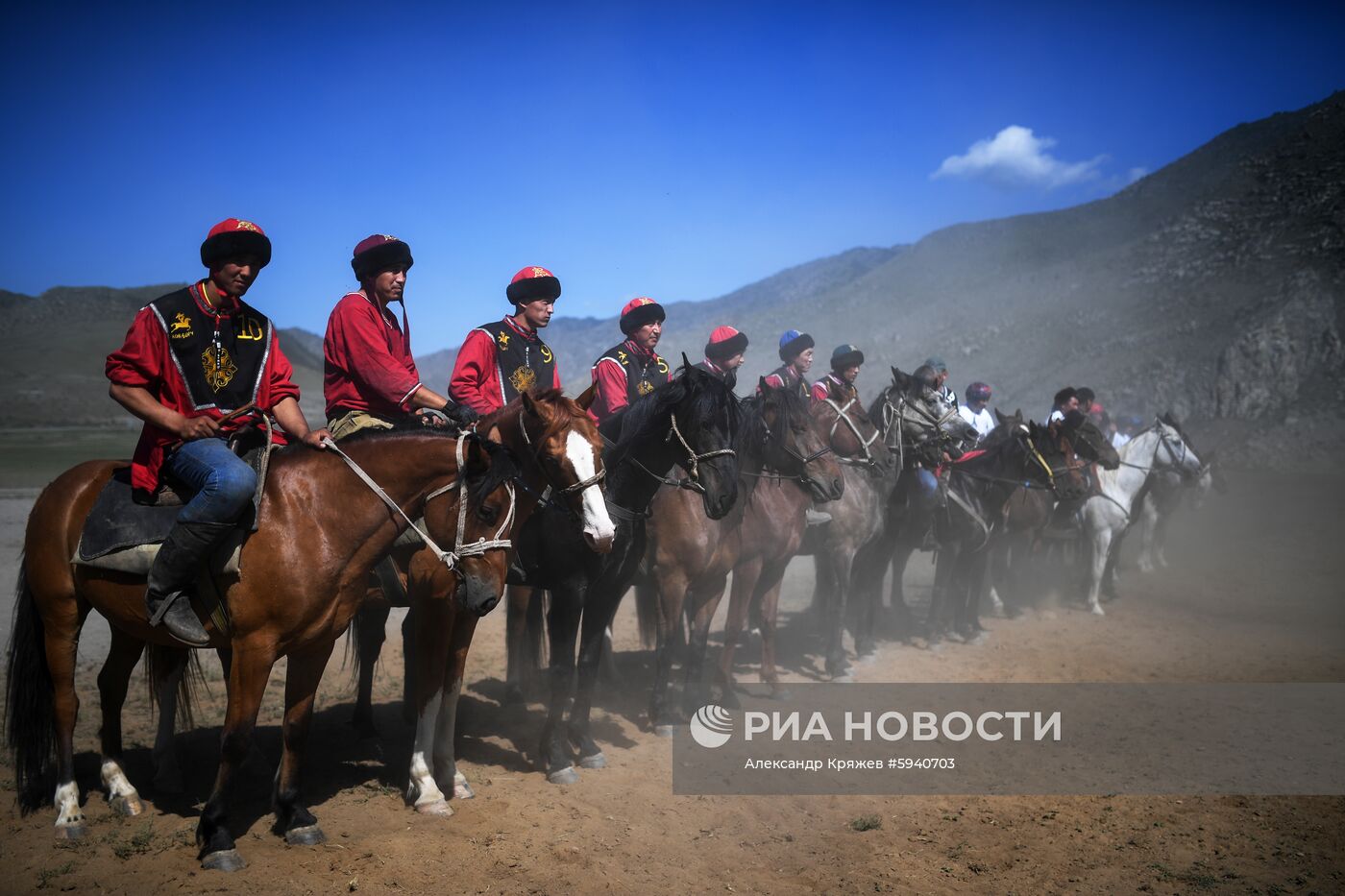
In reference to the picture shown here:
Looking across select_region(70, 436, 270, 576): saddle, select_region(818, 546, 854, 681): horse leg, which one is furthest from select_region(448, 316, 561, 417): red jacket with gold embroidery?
select_region(818, 546, 854, 681): horse leg

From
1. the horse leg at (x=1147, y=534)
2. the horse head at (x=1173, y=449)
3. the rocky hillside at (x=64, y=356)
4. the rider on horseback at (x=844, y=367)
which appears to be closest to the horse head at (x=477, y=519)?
the rider on horseback at (x=844, y=367)

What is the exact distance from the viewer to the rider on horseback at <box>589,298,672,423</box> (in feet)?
24.6

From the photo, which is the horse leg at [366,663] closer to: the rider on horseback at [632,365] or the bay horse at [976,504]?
the rider on horseback at [632,365]

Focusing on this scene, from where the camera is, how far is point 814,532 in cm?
947

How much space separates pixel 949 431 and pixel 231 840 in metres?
8.61

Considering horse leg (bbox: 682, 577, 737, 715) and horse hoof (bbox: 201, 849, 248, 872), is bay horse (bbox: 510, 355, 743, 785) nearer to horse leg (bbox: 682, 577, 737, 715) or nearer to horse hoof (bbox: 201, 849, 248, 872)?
horse leg (bbox: 682, 577, 737, 715)

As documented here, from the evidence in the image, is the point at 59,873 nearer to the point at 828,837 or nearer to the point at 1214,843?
the point at 828,837

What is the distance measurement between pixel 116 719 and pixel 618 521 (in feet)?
11.4

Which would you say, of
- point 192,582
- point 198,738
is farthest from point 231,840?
point 198,738

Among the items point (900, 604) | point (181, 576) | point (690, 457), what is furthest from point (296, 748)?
point (900, 604)

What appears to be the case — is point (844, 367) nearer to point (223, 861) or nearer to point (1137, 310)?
point (223, 861)

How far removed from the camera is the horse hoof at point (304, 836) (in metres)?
4.79

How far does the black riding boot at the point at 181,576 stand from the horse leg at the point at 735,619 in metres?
4.77

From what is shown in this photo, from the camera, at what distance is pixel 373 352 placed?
220 inches
